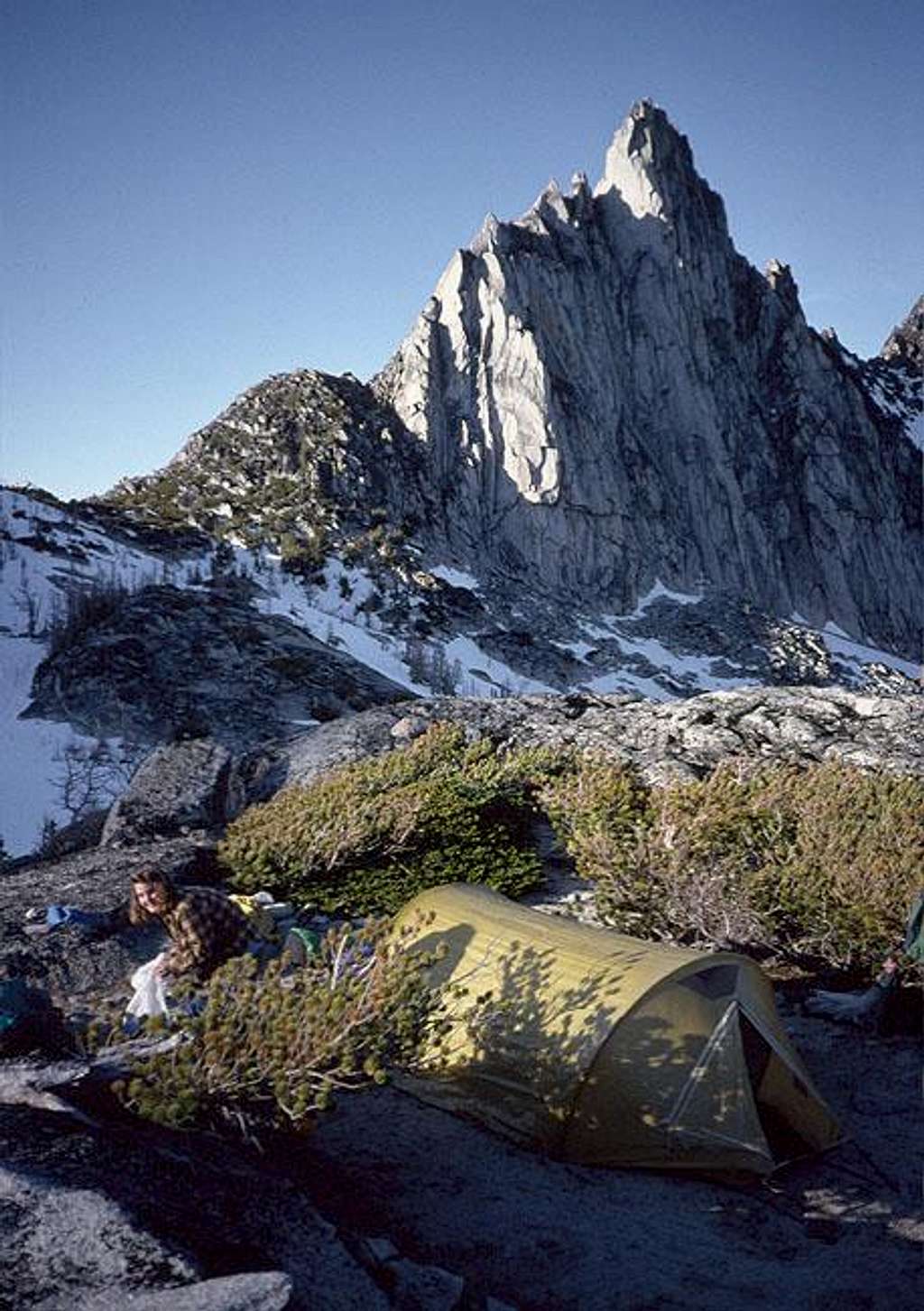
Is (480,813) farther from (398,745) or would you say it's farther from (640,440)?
(640,440)

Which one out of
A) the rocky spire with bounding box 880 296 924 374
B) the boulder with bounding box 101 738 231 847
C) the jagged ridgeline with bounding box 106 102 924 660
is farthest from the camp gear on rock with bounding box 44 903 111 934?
the rocky spire with bounding box 880 296 924 374

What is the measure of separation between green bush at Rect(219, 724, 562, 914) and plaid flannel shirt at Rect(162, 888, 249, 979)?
9.91 ft

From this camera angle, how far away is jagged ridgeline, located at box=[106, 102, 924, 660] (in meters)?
79.5

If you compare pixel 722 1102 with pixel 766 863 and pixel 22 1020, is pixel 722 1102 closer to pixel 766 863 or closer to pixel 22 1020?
pixel 766 863

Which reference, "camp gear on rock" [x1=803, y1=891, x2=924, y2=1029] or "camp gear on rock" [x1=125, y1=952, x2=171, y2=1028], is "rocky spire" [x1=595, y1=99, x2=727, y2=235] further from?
"camp gear on rock" [x1=125, y1=952, x2=171, y2=1028]

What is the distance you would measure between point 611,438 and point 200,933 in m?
87.7

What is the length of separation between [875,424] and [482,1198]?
402ft

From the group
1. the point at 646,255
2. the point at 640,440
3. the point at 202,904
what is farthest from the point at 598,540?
A: the point at 202,904

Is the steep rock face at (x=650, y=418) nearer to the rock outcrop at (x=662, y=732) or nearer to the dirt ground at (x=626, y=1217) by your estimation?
the rock outcrop at (x=662, y=732)

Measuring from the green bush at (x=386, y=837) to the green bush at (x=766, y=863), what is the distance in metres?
1.40

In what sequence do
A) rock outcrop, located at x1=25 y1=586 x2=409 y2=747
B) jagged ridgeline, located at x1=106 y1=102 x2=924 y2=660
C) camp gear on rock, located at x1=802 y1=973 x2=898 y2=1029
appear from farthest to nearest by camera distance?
jagged ridgeline, located at x1=106 y1=102 x2=924 y2=660
rock outcrop, located at x1=25 y1=586 x2=409 y2=747
camp gear on rock, located at x1=802 y1=973 x2=898 y2=1029

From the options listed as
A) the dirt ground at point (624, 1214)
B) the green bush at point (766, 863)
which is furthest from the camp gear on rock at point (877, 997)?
the dirt ground at point (624, 1214)

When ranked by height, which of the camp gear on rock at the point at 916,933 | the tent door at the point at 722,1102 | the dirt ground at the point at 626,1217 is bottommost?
the dirt ground at the point at 626,1217

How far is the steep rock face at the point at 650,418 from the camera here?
84938mm
